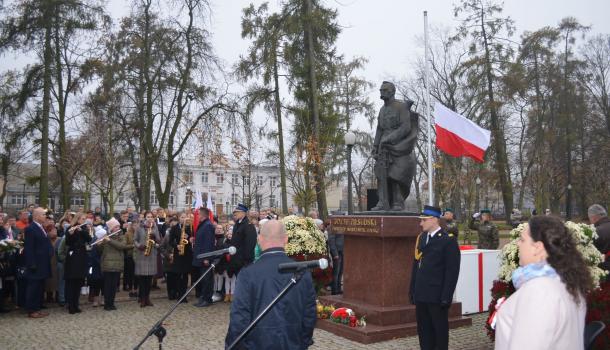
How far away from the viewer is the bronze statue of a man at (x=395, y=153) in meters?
9.36

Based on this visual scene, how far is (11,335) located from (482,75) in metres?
31.7

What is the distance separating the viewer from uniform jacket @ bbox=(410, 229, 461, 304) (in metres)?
6.25

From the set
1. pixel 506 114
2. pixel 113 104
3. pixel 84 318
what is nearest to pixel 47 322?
pixel 84 318

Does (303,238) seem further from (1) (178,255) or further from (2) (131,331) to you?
(2) (131,331)

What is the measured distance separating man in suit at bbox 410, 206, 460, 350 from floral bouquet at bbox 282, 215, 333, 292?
4.12 metres

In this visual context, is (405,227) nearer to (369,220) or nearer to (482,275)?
(369,220)

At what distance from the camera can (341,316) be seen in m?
8.41

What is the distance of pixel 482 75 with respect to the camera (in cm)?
3394

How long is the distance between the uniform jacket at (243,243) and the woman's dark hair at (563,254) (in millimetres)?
8047

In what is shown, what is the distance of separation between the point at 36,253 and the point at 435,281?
784 centimetres

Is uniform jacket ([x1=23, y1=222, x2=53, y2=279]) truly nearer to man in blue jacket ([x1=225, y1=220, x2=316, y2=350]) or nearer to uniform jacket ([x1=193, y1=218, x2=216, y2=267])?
uniform jacket ([x1=193, y1=218, x2=216, y2=267])

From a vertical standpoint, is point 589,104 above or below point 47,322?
above

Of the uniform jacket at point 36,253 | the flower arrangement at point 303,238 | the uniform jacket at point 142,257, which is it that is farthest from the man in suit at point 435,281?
the uniform jacket at point 36,253

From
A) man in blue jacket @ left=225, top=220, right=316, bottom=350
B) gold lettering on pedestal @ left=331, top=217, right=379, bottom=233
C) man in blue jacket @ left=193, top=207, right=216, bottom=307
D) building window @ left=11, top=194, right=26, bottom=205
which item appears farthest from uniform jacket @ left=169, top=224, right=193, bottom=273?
building window @ left=11, top=194, right=26, bottom=205
